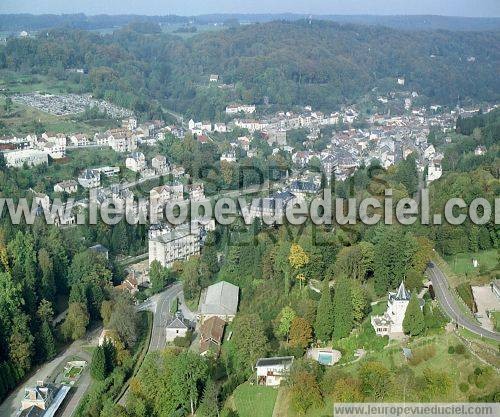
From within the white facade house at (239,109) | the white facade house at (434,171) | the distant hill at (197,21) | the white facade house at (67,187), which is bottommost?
the white facade house at (67,187)

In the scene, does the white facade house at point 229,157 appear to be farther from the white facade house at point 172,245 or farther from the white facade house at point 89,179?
the white facade house at point 172,245

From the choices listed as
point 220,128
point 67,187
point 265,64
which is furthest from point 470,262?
point 265,64

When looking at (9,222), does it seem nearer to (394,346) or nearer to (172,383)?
(172,383)

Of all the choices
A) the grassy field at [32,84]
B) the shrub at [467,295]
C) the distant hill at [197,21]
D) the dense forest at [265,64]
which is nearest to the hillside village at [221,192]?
the shrub at [467,295]

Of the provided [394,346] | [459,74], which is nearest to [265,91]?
[459,74]

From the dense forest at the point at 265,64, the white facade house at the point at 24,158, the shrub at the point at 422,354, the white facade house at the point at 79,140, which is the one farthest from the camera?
the dense forest at the point at 265,64

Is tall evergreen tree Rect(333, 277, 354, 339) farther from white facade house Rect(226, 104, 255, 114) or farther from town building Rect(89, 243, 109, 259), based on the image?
white facade house Rect(226, 104, 255, 114)

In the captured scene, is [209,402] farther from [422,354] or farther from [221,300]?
[221,300]
